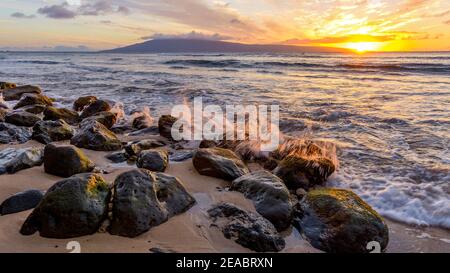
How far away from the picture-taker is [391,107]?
10.4m

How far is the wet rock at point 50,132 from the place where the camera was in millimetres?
6656

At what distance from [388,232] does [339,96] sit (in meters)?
9.83

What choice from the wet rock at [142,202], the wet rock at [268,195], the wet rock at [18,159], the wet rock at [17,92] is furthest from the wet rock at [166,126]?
the wet rock at [17,92]

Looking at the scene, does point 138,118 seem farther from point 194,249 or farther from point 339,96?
point 339,96

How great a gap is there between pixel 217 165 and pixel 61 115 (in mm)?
5545

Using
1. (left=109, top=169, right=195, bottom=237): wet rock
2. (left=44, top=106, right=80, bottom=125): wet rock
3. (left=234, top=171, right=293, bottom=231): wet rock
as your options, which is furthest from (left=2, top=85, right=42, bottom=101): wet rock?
(left=234, top=171, right=293, bottom=231): wet rock

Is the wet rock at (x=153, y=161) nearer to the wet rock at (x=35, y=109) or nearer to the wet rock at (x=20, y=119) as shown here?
the wet rock at (x=20, y=119)

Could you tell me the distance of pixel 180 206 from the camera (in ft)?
12.7

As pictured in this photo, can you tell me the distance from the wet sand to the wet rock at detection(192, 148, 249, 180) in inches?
10.4

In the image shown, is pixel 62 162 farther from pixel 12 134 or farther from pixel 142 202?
pixel 12 134

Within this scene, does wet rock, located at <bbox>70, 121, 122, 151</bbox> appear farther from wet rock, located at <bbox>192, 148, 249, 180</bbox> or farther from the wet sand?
wet rock, located at <bbox>192, 148, 249, 180</bbox>

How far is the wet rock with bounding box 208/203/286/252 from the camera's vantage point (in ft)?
10.8

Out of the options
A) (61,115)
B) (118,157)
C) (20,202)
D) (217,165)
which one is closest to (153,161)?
(118,157)
